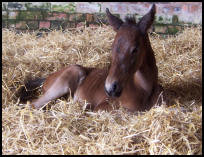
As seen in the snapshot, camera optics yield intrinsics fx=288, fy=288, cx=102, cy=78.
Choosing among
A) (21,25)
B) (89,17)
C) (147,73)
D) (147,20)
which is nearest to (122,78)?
(147,73)

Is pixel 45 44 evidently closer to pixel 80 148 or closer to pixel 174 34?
pixel 174 34

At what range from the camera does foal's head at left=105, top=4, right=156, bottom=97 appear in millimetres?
2480

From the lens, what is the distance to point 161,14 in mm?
5250

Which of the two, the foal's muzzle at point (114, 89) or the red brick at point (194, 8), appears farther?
the red brick at point (194, 8)

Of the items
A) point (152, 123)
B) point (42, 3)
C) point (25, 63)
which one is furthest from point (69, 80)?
point (42, 3)

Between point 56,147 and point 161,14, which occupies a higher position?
point 161,14

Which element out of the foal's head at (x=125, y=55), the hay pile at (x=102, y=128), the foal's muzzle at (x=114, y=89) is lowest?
the hay pile at (x=102, y=128)

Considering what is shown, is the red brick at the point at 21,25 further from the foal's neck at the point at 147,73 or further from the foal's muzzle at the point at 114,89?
the foal's muzzle at the point at 114,89

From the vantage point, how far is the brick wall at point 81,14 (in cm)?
522

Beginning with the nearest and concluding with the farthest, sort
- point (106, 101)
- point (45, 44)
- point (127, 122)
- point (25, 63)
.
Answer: point (127, 122), point (106, 101), point (25, 63), point (45, 44)

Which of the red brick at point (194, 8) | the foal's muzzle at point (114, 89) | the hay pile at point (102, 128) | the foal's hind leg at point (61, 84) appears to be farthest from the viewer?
the red brick at point (194, 8)

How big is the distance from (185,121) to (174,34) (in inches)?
136

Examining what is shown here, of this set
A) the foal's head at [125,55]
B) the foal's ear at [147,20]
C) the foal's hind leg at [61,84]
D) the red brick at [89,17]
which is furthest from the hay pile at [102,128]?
the red brick at [89,17]

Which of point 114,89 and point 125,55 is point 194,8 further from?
point 114,89
